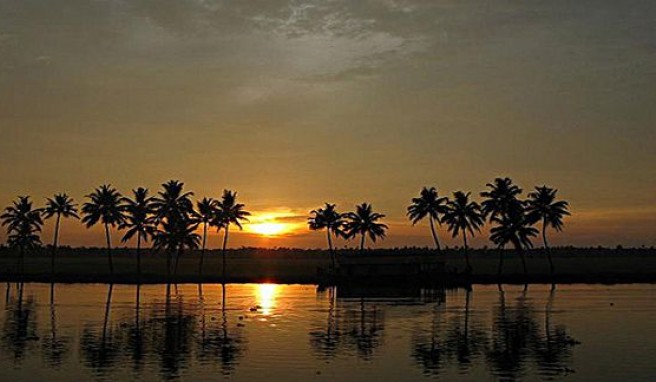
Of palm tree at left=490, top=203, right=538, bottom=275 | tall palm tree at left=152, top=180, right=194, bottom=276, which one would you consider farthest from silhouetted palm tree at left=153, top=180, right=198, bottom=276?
palm tree at left=490, top=203, right=538, bottom=275

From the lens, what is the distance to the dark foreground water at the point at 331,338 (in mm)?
34719

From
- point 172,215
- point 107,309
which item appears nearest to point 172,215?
point 172,215

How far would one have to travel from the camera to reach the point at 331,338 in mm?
47156

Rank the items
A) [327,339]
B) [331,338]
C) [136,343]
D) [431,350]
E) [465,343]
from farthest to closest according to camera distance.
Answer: [331,338] → [327,339] → [136,343] → [465,343] → [431,350]

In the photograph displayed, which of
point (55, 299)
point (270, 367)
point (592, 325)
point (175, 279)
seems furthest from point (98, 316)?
point (175, 279)

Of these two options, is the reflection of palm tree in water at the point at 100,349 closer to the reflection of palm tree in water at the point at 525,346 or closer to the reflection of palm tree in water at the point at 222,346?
the reflection of palm tree in water at the point at 222,346

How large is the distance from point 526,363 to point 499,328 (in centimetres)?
1516

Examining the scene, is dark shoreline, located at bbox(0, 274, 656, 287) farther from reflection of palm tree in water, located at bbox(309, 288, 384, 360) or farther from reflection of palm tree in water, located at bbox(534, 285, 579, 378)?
reflection of palm tree in water, located at bbox(534, 285, 579, 378)

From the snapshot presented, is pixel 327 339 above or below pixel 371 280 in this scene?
below

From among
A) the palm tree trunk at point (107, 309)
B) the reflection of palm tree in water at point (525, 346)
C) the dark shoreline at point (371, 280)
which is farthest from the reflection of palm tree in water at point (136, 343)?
the dark shoreline at point (371, 280)

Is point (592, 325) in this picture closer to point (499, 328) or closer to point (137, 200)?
point (499, 328)

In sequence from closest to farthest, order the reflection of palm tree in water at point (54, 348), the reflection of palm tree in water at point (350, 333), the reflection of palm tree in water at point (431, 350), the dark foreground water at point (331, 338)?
the dark foreground water at point (331, 338) → the reflection of palm tree in water at point (431, 350) → the reflection of palm tree in water at point (54, 348) → the reflection of palm tree in water at point (350, 333)

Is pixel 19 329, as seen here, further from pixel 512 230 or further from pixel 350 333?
pixel 512 230

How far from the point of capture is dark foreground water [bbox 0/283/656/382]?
34.7 m
